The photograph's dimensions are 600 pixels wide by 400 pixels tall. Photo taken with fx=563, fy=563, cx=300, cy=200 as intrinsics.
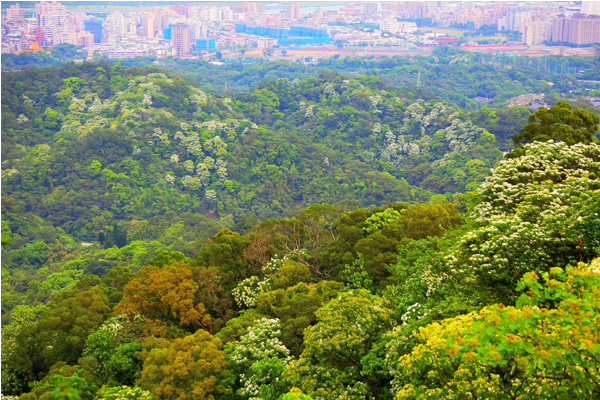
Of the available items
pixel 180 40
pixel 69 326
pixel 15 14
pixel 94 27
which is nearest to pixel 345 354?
pixel 69 326

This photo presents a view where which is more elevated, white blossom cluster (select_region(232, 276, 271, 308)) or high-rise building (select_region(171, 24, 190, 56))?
high-rise building (select_region(171, 24, 190, 56))

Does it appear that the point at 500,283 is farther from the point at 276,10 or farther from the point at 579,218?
the point at 276,10

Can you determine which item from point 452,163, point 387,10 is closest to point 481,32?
point 387,10

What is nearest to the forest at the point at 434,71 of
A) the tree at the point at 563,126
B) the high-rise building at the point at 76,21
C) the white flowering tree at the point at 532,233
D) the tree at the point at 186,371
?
the high-rise building at the point at 76,21

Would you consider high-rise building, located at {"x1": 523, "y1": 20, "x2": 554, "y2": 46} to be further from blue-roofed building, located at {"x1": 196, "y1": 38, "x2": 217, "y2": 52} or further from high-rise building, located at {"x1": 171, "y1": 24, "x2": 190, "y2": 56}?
high-rise building, located at {"x1": 171, "y1": 24, "x2": 190, "y2": 56}

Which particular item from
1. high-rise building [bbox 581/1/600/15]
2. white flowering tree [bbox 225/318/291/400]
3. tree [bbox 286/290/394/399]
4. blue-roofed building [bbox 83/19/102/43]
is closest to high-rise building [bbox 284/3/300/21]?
blue-roofed building [bbox 83/19/102/43]

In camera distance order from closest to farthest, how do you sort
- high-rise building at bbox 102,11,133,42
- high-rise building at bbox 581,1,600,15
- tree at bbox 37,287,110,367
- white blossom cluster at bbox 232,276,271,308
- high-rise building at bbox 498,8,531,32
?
tree at bbox 37,287,110,367 → white blossom cluster at bbox 232,276,271,308 → high-rise building at bbox 581,1,600,15 → high-rise building at bbox 498,8,531,32 → high-rise building at bbox 102,11,133,42
